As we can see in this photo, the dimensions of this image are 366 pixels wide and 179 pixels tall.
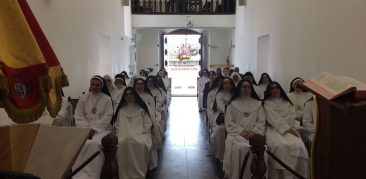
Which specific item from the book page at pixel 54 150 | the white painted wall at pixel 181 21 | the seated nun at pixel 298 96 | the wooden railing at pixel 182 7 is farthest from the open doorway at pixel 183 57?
the book page at pixel 54 150

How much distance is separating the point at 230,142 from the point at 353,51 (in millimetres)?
2124

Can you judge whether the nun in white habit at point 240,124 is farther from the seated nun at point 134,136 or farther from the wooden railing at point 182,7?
the wooden railing at point 182,7

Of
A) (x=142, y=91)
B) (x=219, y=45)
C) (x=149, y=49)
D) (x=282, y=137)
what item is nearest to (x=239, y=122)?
(x=282, y=137)

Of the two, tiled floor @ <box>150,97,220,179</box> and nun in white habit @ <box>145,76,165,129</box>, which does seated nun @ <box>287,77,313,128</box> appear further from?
nun in white habit @ <box>145,76,165,129</box>

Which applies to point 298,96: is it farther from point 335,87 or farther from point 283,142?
point 335,87

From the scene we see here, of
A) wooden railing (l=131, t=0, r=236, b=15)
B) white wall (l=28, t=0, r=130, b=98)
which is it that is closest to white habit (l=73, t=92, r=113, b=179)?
white wall (l=28, t=0, r=130, b=98)

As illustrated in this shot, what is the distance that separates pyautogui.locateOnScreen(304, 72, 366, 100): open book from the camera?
1.65 meters

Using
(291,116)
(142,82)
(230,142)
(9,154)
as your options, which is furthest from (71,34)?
(9,154)

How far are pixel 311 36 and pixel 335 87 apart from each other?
565cm

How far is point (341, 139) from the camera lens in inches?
68.6

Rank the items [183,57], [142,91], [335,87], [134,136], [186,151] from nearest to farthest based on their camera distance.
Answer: [335,87], [134,136], [186,151], [142,91], [183,57]

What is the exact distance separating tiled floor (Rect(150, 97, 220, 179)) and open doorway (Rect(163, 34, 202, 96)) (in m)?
9.30

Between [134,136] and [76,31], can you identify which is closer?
[134,136]

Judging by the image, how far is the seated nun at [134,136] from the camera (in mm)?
5684
